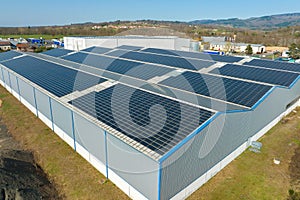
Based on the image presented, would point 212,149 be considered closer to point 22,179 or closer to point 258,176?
point 258,176

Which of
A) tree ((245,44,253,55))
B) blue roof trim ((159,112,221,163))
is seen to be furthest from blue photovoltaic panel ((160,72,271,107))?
tree ((245,44,253,55))

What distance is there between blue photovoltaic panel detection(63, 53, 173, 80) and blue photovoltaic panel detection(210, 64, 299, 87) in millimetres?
6699

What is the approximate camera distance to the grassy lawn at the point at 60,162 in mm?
12891

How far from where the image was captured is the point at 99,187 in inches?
520

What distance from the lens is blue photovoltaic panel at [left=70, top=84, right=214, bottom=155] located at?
11.3 meters

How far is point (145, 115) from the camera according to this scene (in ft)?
43.8

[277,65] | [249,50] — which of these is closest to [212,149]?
[277,65]

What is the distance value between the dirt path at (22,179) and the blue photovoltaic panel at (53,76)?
18.6 ft

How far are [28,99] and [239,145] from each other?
22.6 meters

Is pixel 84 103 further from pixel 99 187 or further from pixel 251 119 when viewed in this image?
pixel 251 119

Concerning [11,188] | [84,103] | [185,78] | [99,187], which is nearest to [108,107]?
[84,103]

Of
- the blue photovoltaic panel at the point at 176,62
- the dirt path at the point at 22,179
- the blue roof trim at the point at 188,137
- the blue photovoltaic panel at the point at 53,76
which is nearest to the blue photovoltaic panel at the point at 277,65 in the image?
the blue photovoltaic panel at the point at 176,62

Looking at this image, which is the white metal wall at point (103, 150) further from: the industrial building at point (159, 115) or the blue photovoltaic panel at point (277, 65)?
the blue photovoltaic panel at point (277, 65)

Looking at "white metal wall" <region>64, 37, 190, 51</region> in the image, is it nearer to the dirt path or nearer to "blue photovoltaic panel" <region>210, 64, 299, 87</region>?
"blue photovoltaic panel" <region>210, 64, 299, 87</region>
